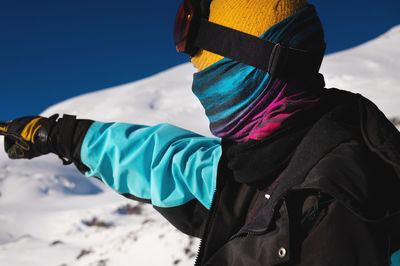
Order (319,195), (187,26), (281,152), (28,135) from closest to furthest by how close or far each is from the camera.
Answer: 1. (319,195)
2. (281,152)
3. (187,26)
4. (28,135)

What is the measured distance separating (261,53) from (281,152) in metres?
0.31

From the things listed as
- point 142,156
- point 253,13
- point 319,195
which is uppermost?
point 253,13

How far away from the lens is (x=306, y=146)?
3.29ft

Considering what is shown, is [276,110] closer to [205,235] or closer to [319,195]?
[319,195]

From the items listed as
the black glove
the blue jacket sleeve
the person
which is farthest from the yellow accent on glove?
the person

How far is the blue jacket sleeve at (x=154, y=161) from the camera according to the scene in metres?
1.48

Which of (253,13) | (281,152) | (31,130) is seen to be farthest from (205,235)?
(31,130)

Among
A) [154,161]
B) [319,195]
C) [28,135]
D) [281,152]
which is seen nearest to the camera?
[319,195]

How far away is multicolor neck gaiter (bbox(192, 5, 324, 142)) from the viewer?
1076 millimetres

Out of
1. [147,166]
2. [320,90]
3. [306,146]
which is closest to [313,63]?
[320,90]

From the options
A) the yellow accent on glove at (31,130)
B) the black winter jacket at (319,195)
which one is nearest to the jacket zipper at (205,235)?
the black winter jacket at (319,195)

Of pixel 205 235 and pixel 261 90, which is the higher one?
pixel 261 90

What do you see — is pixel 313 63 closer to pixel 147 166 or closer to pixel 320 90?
pixel 320 90

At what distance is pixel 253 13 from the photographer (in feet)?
3.55
